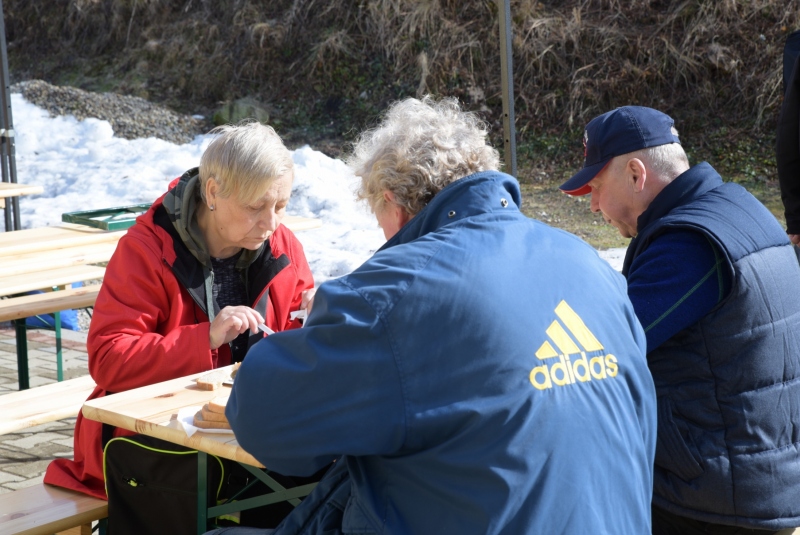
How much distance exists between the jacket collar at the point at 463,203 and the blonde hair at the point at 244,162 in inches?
43.7

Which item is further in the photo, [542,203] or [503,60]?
[542,203]

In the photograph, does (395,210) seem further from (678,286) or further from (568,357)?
(678,286)

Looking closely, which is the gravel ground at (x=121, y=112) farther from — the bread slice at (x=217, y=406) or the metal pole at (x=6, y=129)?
the bread slice at (x=217, y=406)

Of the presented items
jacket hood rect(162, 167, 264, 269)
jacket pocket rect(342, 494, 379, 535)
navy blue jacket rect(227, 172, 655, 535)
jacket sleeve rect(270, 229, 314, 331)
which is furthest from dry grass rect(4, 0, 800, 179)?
jacket pocket rect(342, 494, 379, 535)

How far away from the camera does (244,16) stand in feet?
48.8

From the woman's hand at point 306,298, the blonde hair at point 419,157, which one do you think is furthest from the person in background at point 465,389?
the woman's hand at point 306,298

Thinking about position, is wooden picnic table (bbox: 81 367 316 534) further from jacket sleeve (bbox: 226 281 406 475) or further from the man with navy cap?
the man with navy cap

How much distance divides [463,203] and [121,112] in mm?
12158

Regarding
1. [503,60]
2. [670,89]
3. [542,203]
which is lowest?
[542,203]

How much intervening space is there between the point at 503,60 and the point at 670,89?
6774mm

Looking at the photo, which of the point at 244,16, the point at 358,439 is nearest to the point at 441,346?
the point at 358,439

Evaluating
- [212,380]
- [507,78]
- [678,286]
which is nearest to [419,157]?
[678,286]

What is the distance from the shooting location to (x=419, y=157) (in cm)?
189

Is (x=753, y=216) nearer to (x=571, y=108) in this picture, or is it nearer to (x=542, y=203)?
(x=542, y=203)
